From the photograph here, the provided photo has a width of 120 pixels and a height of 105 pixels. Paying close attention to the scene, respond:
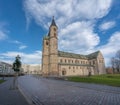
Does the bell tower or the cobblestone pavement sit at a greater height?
the bell tower

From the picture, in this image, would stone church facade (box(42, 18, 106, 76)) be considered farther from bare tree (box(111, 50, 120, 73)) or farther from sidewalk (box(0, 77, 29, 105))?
sidewalk (box(0, 77, 29, 105))

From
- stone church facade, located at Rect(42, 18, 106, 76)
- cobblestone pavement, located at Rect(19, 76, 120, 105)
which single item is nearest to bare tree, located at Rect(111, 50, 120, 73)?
stone church facade, located at Rect(42, 18, 106, 76)

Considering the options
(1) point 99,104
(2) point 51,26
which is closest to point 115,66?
(2) point 51,26

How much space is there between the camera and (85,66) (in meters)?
79.4

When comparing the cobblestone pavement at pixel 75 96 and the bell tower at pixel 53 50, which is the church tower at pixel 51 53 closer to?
the bell tower at pixel 53 50

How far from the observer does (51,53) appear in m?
66.1

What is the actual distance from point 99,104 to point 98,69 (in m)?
76.8

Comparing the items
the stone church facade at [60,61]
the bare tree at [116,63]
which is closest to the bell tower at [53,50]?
the stone church facade at [60,61]

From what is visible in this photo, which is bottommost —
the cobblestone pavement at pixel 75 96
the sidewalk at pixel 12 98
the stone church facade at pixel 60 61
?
the cobblestone pavement at pixel 75 96

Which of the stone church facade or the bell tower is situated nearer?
the bell tower

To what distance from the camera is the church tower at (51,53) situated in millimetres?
64688

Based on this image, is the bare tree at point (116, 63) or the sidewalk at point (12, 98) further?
the bare tree at point (116, 63)

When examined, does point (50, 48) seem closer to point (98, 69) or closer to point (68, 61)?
point (68, 61)

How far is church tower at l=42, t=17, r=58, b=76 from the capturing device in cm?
6469
